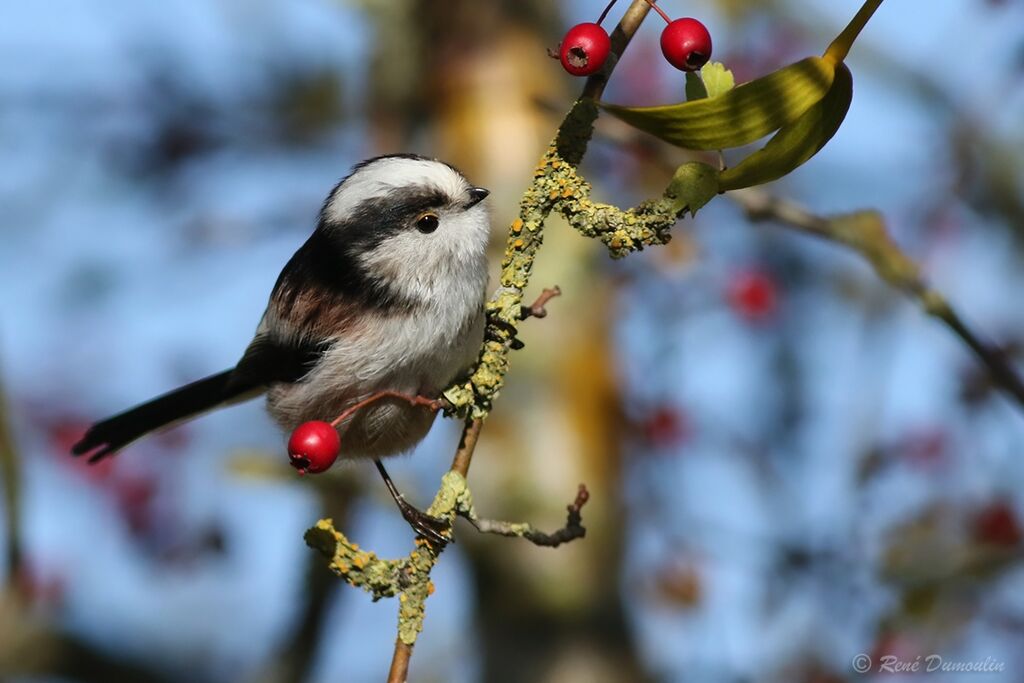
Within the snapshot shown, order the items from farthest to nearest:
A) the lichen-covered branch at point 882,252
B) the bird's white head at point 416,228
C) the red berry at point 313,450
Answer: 1. the bird's white head at point 416,228
2. the lichen-covered branch at point 882,252
3. the red berry at point 313,450

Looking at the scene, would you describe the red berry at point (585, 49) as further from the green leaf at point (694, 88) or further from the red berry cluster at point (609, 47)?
the green leaf at point (694, 88)

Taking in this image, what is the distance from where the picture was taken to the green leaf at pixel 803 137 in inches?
53.7

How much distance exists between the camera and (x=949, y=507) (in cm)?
422

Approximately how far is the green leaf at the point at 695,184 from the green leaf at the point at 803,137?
0.05m

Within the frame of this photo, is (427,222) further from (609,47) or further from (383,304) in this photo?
(609,47)

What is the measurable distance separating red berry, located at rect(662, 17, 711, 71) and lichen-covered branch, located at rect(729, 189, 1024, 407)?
2.44ft

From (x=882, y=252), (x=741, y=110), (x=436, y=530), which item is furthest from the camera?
(x=882, y=252)

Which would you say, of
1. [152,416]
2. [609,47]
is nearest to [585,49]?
[609,47]

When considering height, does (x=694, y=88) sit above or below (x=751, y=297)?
below


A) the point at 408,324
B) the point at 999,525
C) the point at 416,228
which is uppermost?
the point at 999,525

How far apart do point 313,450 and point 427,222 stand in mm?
885

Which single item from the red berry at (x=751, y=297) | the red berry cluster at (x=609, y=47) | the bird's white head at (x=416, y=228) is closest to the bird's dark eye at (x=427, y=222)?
the bird's white head at (x=416, y=228)

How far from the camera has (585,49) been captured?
1487mm

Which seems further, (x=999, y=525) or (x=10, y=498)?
(x=999, y=525)
